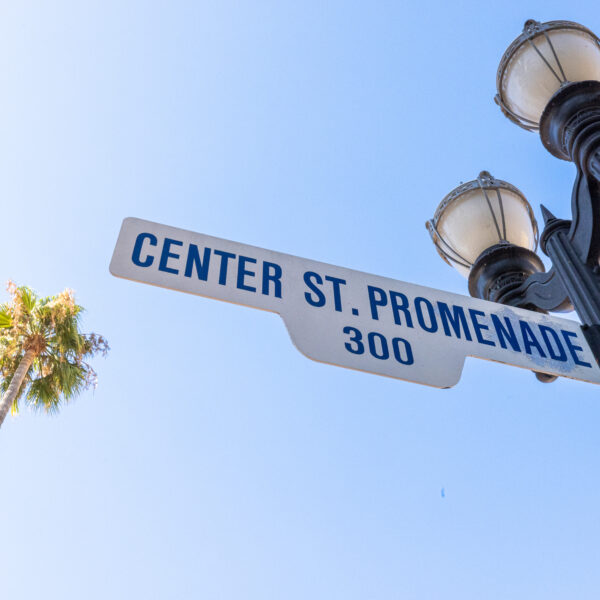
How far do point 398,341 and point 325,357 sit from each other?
26 centimetres

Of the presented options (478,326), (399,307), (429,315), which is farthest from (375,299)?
(478,326)

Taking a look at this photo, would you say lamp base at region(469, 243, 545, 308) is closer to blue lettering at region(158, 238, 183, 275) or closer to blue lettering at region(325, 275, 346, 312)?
blue lettering at region(325, 275, 346, 312)

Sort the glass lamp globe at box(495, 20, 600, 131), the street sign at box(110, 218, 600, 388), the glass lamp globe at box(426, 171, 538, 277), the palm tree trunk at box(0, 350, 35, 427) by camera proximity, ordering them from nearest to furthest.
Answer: the street sign at box(110, 218, 600, 388)
the glass lamp globe at box(495, 20, 600, 131)
the glass lamp globe at box(426, 171, 538, 277)
the palm tree trunk at box(0, 350, 35, 427)

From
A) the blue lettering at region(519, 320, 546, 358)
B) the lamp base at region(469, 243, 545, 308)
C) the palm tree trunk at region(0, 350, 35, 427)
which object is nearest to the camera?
the blue lettering at region(519, 320, 546, 358)

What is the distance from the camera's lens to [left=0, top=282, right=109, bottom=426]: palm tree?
369 inches

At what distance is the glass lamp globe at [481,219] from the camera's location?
3250mm

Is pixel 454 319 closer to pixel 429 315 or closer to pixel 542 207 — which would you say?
pixel 429 315

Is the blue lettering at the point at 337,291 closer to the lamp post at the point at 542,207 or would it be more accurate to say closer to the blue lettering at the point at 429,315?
the blue lettering at the point at 429,315

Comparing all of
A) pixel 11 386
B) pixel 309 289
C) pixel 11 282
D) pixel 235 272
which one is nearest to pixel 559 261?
pixel 309 289

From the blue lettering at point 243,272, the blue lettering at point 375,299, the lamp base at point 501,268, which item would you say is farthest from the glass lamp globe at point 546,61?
the blue lettering at point 243,272

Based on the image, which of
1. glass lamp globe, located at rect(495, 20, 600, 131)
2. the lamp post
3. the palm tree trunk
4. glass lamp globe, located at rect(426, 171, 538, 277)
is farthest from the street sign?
the palm tree trunk

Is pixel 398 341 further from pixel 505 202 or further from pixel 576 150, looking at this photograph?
pixel 505 202

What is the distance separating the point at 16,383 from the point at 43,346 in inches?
46.2

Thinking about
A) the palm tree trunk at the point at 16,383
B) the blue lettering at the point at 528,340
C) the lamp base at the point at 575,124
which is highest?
the palm tree trunk at the point at 16,383
